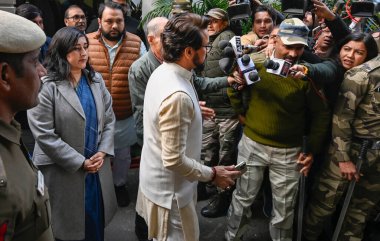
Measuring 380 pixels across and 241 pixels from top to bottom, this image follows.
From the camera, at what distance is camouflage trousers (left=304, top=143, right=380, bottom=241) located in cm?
272

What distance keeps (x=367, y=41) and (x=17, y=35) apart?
2.36 m

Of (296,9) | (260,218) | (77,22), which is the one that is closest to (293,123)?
(296,9)

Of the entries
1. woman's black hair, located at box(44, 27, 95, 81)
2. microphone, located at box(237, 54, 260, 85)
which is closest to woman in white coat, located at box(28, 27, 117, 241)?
woman's black hair, located at box(44, 27, 95, 81)

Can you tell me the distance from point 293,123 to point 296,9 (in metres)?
1.06

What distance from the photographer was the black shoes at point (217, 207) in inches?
139

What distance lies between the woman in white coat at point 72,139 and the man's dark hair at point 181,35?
758mm

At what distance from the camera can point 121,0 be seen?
455 centimetres

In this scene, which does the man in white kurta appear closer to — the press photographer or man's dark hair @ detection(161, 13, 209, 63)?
man's dark hair @ detection(161, 13, 209, 63)

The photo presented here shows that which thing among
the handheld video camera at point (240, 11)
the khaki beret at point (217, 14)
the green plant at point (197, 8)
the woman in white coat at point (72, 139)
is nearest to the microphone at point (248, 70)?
the woman in white coat at point (72, 139)

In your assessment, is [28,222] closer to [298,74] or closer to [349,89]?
[298,74]

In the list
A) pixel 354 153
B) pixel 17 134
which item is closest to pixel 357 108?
pixel 354 153

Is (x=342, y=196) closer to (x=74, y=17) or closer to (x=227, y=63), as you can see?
(x=227, y=63)

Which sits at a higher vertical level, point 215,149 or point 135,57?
point 135,57

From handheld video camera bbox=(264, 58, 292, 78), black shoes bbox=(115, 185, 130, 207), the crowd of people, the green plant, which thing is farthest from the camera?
the green plant
